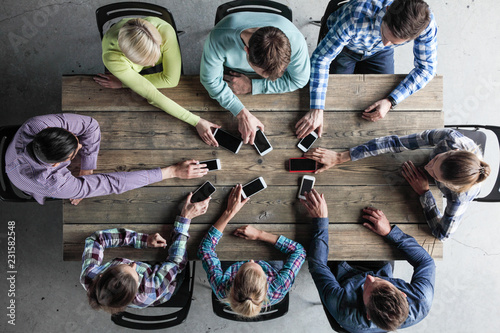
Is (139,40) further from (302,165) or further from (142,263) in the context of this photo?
(142,263)

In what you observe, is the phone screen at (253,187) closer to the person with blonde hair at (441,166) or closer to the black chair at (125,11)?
the person with blonde hair at (441,166)

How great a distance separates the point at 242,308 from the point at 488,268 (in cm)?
258

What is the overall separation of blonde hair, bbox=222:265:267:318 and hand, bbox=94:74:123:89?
1.42 metres

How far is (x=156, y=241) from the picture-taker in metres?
2.04

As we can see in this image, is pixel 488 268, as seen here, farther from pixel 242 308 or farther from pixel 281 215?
pixel 242 308

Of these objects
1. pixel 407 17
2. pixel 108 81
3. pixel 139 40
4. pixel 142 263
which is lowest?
pixel 142 263

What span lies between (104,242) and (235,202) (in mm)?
848

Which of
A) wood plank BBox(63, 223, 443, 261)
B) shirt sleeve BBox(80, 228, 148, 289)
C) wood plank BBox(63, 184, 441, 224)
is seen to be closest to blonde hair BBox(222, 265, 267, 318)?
wood plank BBox(63, 223, 443, 261)

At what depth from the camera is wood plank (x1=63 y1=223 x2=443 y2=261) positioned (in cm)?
209

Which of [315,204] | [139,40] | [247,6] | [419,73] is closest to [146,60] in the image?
[139,40]

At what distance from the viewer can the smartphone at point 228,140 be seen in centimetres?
212

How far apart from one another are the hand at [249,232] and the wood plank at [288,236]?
4 centimetres

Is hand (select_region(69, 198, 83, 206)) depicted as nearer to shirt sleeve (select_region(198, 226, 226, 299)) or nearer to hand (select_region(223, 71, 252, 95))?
shirt sleeve (select_region(198, 226, 226, 299))

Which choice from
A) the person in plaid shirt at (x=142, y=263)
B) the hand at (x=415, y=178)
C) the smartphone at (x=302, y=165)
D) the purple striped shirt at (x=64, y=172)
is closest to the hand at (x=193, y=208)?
the person in plaid shirt at (x=142, y=263)
